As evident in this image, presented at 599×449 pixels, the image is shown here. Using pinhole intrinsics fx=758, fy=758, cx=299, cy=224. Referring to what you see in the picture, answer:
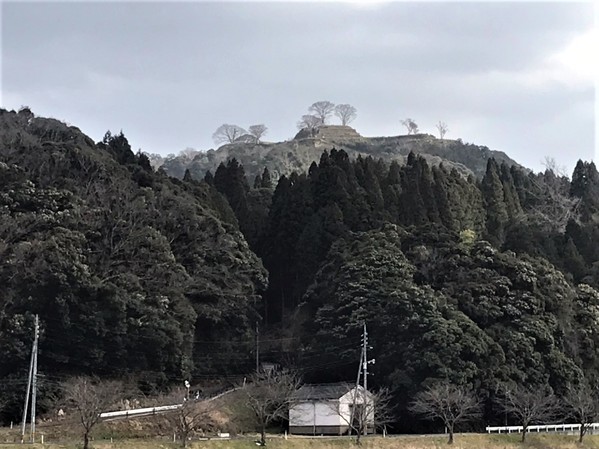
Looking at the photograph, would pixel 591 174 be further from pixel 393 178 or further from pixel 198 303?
pixel 198 303

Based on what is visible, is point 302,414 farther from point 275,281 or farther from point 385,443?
point 275,281

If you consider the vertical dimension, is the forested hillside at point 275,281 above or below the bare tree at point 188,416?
above

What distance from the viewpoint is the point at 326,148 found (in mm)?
106875

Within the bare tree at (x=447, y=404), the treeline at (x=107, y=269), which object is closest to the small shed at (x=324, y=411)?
the bare tree at (x=447, y=404)

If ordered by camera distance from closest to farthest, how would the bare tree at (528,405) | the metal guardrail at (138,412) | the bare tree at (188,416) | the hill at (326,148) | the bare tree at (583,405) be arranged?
the bare tree at (188,416)
the metal guardrail at (138,412)
the bare tree at (528,405)
the bare tree at (583,405)
the hill at (326,148)

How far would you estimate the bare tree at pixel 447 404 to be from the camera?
3549cm

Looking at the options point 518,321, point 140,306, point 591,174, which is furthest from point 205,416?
point 591,174

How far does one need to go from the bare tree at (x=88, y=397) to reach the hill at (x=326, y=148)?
194 ft

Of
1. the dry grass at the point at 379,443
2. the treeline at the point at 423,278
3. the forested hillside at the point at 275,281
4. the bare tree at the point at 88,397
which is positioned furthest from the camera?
the treeline at the point at 423,278

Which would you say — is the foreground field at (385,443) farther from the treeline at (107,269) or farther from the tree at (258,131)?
the tree at (258,131)

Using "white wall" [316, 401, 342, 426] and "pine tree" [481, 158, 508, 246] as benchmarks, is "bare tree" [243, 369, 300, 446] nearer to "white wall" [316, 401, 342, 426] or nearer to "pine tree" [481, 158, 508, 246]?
"white wall" [316, 401, 342, 426]

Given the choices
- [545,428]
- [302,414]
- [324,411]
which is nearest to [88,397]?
[302,414]

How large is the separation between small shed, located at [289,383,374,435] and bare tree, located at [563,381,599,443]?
33.8 feet

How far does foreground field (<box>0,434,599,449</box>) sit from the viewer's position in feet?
94.5
